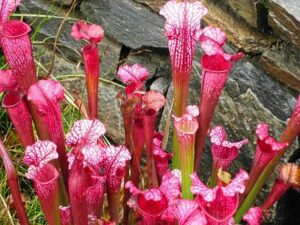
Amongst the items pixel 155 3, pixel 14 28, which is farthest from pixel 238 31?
pixel 14 28

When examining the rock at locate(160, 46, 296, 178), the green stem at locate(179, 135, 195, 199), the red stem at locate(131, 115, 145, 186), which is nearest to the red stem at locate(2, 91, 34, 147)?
the red stem at locate(131, 115, 145, 186)

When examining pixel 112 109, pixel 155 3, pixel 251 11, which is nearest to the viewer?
pixel 251 11

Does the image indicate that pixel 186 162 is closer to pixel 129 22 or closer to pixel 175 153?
pixel 175 153

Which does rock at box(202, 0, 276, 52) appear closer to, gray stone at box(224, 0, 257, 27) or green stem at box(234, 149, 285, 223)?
gray stone at box(224, 0, 257, 27)

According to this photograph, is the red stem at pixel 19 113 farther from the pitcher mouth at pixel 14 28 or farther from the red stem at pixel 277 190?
the red stem at pixel 277 190

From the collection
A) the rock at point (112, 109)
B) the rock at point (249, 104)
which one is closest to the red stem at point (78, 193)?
the rock at point (249, 104)

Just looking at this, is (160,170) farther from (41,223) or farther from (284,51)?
(41,223)

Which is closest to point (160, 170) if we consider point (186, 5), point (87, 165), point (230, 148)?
point (230, 148)
